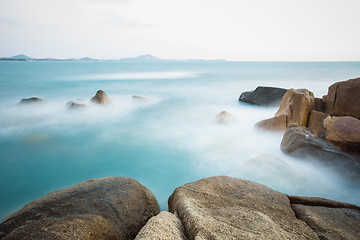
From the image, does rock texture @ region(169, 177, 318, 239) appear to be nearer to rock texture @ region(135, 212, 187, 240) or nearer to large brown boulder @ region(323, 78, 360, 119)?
rock texture @ region(135, 212, 187, 240)

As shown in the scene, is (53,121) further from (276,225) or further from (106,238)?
(276,225)

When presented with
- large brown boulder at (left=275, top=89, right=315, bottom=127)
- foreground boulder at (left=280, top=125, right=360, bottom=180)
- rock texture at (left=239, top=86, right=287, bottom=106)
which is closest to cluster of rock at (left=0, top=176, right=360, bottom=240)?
foreground boulder at (left=280, top=125, right=360, bottom=180)

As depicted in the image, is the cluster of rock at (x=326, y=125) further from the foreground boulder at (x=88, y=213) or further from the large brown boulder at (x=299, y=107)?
the foreground boulder at (x=88, y=213)

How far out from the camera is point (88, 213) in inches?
84.8

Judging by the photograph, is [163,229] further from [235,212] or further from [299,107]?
[299,107]

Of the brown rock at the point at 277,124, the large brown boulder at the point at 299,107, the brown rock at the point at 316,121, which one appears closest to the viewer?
the brown rock at the point at 316,121

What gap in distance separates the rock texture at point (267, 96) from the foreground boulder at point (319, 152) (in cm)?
504

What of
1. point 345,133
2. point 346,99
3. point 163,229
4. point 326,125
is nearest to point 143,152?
point 163,229

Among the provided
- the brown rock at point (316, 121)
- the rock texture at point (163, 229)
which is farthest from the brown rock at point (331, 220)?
the brown rock at point (316, 121)

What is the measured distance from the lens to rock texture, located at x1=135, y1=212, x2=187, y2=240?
5.42 feet

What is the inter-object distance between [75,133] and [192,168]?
4601 mm

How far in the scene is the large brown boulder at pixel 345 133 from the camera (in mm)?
3961

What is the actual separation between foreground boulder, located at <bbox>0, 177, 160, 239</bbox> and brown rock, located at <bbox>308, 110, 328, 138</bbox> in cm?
479

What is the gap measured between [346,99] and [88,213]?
6022 mm
